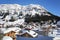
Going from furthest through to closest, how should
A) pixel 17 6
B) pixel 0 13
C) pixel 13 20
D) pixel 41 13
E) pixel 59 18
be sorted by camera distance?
1. pixel 17 6
2. pixel 41 13
3. pixel 0 13
4. pixel 59 18
5. pixel 13 20

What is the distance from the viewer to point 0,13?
9008 mm

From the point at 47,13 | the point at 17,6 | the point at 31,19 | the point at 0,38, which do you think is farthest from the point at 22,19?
the point at 0,38

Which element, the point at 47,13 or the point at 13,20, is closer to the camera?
the point at 13,20

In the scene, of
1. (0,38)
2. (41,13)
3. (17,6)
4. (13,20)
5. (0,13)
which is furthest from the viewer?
(17,6)

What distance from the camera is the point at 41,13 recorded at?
9734 millimetres

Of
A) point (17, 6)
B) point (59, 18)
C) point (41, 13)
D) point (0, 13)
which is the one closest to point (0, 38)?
point (59, 18)

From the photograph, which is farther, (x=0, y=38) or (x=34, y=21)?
(x=34, y=21)

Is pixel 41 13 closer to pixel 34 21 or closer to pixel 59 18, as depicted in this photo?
pixel 34 21

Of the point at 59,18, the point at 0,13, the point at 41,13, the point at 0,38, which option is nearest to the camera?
the point at 0,38

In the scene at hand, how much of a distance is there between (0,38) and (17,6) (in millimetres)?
8305

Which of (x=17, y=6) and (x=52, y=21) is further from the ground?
(x=17, y=6)

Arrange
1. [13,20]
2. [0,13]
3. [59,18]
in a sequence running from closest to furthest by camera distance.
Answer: [13,20], [59,18], [0,13]

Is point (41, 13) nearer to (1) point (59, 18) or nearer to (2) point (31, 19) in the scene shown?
(2) point (31, 19)

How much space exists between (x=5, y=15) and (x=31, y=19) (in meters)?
A: 1.14
